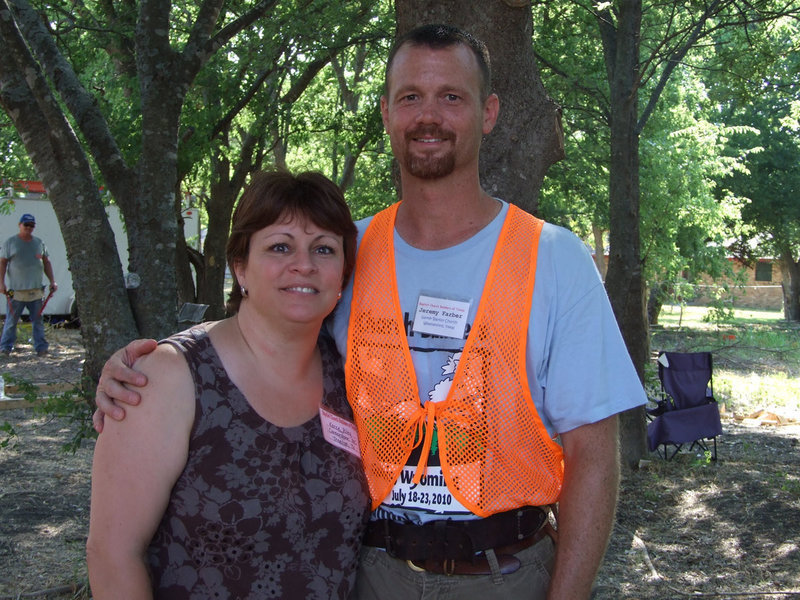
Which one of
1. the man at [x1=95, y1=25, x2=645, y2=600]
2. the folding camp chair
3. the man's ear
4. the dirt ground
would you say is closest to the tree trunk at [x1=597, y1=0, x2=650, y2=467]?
the folding camp chair

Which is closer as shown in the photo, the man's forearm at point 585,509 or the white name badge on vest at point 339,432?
the man's forearm at point 585,509

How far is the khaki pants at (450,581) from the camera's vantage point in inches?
90.0

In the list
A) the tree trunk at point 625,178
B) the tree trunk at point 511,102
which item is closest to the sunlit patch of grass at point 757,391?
the tree trunk at point 625,178

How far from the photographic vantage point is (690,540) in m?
6.35

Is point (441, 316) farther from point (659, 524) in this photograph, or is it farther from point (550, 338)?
point (659, 524)

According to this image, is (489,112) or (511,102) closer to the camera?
(489,112)

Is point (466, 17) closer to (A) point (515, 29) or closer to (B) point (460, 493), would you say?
(A) point (515, 29)

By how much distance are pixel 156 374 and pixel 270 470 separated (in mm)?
391

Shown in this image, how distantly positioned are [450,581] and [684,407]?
7476 millimetres

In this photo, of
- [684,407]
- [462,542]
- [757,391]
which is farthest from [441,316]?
[757,391]

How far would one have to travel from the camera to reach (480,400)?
2270mm

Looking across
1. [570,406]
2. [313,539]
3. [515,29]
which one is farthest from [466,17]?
[313,539]

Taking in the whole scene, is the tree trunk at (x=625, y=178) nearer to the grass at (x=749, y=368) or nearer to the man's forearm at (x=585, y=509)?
the grass at (x=749, y=368)

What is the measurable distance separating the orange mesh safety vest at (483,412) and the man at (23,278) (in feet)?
39.8
